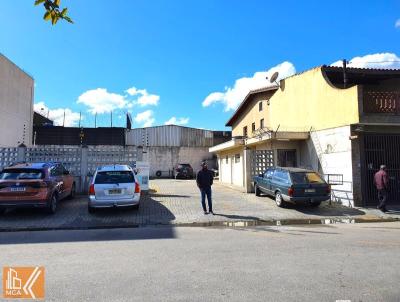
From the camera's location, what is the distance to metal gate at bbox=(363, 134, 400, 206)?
14.4m

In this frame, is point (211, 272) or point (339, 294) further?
point (211, 272)

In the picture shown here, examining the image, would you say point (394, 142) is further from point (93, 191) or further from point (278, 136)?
point (93, 191)

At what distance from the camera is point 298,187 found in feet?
41.8

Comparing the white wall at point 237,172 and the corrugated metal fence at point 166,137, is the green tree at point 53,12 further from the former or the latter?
the corrugated metal fence at point 166,137

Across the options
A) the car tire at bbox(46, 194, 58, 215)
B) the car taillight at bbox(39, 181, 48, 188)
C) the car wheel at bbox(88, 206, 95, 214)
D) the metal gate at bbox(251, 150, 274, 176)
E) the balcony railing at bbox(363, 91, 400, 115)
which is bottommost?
the car wheel at bbox(88, 206, 95, 214)

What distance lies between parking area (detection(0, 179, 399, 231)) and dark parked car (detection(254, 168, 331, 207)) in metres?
0.46

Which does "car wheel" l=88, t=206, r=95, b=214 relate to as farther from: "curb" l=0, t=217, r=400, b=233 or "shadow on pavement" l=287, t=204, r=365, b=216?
"shadow on pavement" l=287, t=204, r=365, b=216

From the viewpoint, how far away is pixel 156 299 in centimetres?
441

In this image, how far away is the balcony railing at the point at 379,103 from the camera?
1416 centimetres

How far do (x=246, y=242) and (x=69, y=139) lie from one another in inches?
1246

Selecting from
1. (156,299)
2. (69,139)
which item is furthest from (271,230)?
(69,139)

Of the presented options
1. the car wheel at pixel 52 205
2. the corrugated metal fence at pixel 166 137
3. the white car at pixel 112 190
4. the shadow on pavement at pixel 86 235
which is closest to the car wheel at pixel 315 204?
the shadow on pavement at pixel 86 235

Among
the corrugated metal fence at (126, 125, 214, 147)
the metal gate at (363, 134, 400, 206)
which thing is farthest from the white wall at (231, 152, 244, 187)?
the corrugated metal fence at (126, 125, 214, 147)

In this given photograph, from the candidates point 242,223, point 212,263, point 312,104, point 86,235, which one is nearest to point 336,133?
point 312,104
